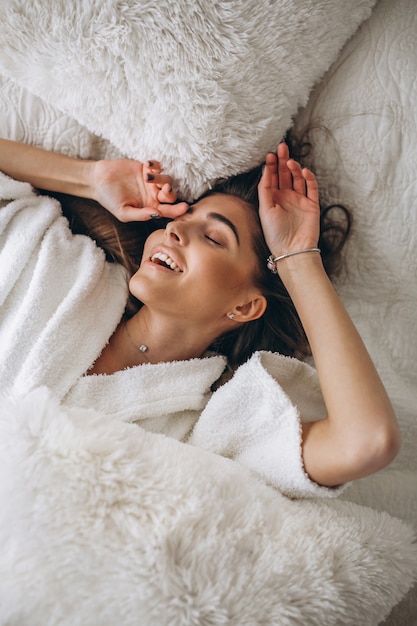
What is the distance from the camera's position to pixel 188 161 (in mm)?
1205

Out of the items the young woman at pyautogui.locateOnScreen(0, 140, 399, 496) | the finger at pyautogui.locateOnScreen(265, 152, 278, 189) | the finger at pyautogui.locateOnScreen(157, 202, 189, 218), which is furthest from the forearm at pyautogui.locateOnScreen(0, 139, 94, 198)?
the finger at pyautogui.locateOnScreen(265, 152, 278, 189)

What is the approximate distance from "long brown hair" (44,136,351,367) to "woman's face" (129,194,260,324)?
0.07 meters

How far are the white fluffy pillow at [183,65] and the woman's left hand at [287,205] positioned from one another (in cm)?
6

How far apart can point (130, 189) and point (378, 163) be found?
2.05 ft

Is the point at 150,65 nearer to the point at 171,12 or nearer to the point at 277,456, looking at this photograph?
the point at 171,12

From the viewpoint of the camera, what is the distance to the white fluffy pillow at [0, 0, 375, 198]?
3.59 feet

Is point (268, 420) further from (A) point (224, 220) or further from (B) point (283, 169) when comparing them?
(B) point (283, 169)

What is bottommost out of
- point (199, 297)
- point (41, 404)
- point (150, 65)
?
point (199, 297)

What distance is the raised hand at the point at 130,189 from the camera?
1234 mm

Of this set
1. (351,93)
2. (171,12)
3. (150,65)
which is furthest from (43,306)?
(351,93)

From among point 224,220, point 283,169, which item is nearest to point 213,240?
point 224,220

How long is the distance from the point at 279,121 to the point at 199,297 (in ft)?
1.54

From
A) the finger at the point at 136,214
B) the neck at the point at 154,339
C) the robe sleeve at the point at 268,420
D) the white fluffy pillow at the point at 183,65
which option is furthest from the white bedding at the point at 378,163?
the neck at the point at 154,339

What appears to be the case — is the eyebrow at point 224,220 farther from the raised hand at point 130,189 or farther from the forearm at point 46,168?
the forearm at point 46,168
